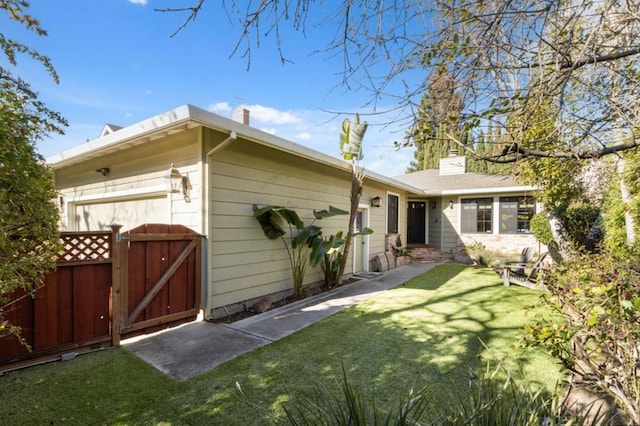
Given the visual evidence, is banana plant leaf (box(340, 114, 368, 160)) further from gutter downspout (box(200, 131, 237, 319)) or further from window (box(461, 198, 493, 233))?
window (box(461, 198, 493, 233))

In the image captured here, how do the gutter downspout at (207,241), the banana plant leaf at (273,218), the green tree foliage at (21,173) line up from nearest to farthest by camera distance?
the green tree foliage at (21,173), the gutter downspout at (207,241), the banana plant leaf at (273,218)

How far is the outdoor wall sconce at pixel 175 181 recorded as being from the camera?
17.4 ft

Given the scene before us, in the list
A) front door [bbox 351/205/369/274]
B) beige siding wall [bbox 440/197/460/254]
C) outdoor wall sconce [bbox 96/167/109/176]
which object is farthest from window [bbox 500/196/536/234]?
outdoor wall sconce [bbox 96/167/109/176]

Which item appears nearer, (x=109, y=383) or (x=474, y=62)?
(x=474, y=62)

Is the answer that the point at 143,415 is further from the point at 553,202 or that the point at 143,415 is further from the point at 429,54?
the point at 553,202

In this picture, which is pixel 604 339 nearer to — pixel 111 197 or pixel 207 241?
pixel 207 241

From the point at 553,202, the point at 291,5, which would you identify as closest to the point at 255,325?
the point at 291,5

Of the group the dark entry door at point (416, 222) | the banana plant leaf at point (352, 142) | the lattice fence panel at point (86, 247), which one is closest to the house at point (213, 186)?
the banana plant leaf at point (352, 142)

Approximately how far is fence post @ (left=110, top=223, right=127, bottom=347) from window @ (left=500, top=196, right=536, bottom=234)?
1344 cm

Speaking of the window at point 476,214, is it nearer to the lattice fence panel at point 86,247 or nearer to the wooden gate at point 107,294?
the wooden gate at point 107,294

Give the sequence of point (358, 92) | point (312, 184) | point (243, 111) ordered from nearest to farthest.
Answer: point (358, 92), point (243, 111), point (312, 184)

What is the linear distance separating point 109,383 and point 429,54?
4428 mm

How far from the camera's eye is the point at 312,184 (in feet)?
25.2

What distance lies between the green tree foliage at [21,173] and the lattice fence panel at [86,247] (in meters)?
0.99
